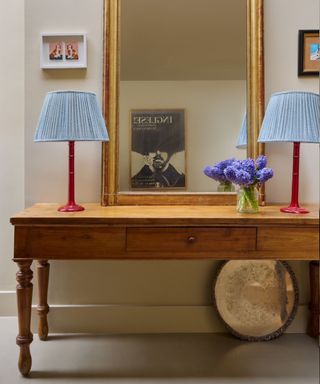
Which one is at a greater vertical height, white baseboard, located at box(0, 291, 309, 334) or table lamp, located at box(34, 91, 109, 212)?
table lamp, located at box(34, 91, 109, 212)

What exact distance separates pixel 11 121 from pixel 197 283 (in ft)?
4.28

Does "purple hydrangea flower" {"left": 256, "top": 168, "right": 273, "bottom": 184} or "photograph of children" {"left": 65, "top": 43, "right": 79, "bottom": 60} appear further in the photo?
"photograph of children" {"left": 65, "top": 43, "right": 79, "bottom": 60}

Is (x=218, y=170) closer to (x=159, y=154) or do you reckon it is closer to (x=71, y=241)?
(x=159, y=154)

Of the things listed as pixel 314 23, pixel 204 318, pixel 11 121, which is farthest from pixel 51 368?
pixel 314 23

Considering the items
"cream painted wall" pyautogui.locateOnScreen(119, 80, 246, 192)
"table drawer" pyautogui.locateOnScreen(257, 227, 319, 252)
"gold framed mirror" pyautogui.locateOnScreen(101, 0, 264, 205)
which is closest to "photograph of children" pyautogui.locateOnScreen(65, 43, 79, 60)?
"gold framed mirror" pyautogui.locateOnScreen(101, 0, 264, 205)

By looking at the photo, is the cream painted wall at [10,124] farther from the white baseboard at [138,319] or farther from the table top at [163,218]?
the table top at [163,218]

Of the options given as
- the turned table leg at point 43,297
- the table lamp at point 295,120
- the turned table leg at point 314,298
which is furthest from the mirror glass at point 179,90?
the turned table leg at point 314,298

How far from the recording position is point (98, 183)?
212 cm

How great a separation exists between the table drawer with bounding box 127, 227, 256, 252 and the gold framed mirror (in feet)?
1.26

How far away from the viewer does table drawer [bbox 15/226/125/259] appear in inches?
65.7

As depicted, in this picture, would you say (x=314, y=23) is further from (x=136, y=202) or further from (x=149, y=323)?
(x=149, y=323)

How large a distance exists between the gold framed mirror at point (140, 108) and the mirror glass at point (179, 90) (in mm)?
16

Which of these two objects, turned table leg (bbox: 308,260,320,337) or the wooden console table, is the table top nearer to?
the wooden console table

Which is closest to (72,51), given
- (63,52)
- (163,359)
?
(63,52)
